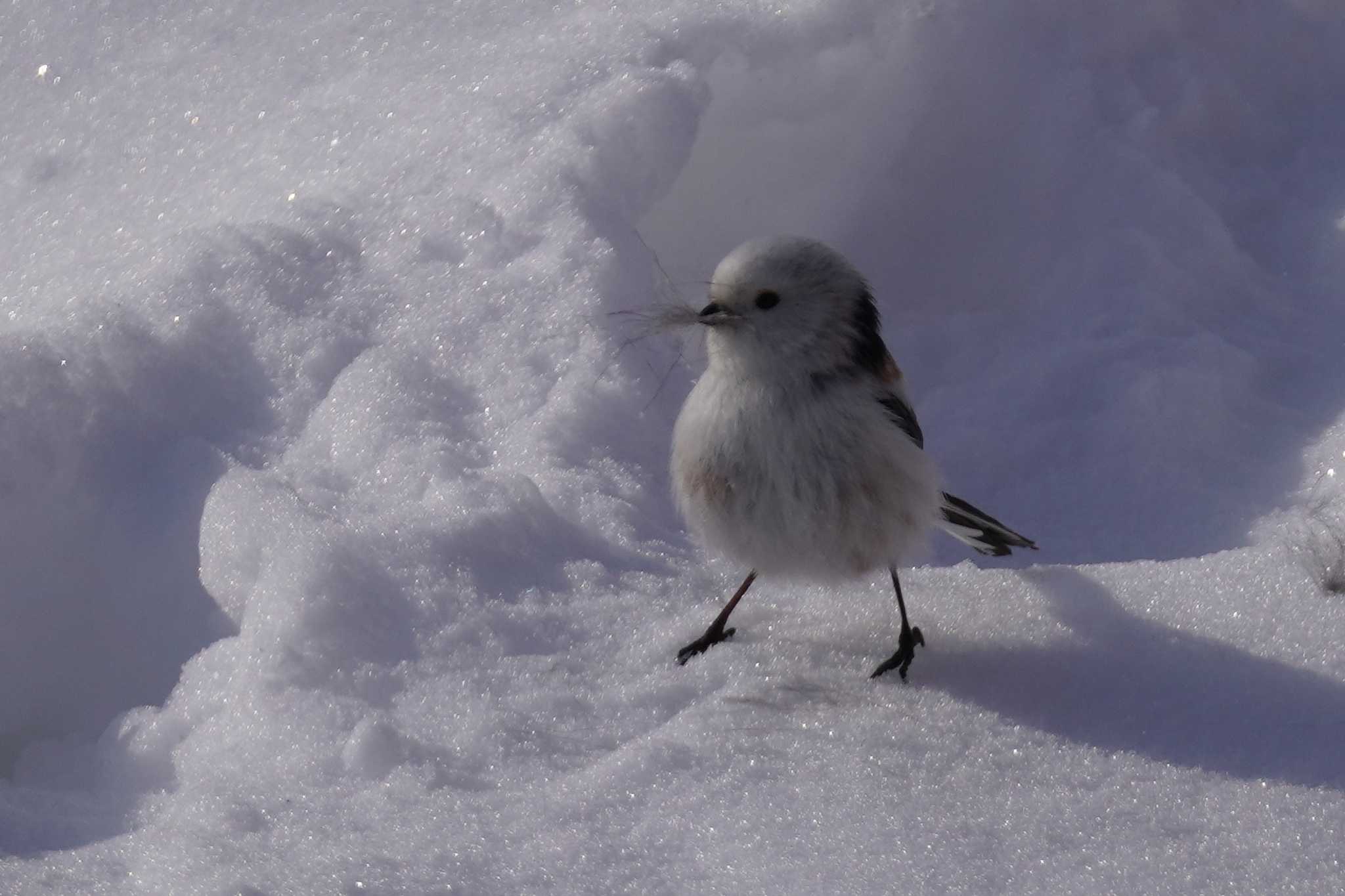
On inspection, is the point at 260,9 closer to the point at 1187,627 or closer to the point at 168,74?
the point at 168,74

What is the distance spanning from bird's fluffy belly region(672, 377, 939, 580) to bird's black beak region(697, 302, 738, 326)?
151 millimetres

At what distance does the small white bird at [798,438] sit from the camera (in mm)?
3037

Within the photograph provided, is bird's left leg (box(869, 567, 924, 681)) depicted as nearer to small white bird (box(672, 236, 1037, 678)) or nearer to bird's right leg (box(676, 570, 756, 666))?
small white bird (box(672, 236, 1037, 678))

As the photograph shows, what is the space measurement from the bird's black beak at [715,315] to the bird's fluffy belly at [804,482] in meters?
0.15

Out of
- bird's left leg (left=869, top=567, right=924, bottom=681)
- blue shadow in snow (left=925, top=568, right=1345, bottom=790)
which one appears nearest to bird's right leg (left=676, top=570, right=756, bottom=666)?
bird's left leg (left=869, top=567, right=924, bottom=681)

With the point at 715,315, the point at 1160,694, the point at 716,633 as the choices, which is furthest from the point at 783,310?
the point at 1160,694

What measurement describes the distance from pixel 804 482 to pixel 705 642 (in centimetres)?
47

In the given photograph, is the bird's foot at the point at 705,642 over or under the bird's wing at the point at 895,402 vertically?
under

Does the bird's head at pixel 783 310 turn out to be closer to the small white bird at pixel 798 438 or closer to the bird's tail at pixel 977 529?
the small white bird at pixel 798 438

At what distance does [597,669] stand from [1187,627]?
1423 millimetres

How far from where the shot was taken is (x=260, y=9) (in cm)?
510

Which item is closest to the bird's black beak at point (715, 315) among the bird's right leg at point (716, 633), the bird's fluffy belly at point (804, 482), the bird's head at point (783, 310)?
the bird's head at point (783, 310)

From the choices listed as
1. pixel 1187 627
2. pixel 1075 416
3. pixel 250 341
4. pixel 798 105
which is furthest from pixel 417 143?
pixel 1187 627

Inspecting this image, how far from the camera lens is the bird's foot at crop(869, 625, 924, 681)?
3.12m
